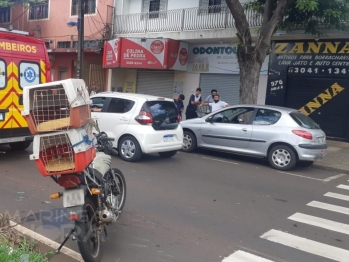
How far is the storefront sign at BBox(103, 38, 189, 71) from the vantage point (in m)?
17.8

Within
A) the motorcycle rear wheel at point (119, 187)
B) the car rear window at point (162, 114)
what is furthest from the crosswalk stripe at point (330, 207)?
the car rear window at point (162, 114)

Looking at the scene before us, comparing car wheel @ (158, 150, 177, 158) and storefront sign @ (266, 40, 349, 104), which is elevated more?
storefront sign @ (266, 40, 349, 104)

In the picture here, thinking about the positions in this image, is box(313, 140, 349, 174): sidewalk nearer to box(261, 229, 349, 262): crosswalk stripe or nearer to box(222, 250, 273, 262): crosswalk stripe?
box(261, 229, 349, 262): crosswalk stripe

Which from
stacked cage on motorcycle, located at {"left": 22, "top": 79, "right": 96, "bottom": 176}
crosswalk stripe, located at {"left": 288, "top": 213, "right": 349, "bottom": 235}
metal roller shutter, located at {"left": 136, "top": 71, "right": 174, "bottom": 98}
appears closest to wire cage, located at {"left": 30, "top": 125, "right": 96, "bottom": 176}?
stacked cage on motorcycle, located at {"left": 22, "top": 79, "right": 96, "bottom": 176}

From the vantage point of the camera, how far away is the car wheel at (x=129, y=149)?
907cm

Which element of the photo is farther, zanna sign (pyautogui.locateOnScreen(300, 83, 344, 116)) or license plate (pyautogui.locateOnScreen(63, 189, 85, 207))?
zanna sign (pyautogui.locateOnScreen(300, 83, 344, 116))

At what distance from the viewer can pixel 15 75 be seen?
8281mm

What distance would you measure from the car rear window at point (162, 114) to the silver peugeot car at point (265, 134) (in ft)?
5.18

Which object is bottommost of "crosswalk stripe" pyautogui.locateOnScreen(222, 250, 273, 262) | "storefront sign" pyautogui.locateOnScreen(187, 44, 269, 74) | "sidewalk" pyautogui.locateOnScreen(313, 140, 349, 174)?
"sidewalk" pyautogui.locateOnScreen(313, 140, 349, 174)

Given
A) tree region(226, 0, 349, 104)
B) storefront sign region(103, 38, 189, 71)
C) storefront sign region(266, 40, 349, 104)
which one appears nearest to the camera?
tree region(226, 0, 349, 104)

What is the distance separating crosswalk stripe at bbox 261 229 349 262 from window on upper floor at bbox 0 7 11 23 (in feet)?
82.3

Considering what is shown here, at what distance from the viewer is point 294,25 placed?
44.9ft

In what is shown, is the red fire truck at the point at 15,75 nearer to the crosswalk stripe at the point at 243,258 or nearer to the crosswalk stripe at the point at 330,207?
the crosswalk stripe at the point at 243,258

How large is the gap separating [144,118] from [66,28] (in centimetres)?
1597
